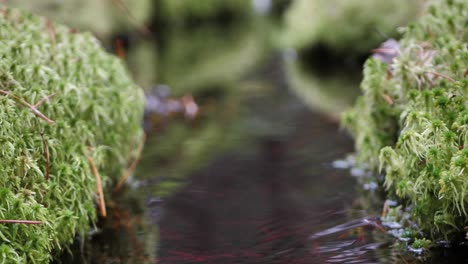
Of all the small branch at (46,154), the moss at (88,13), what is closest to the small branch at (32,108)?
the small branch at (46,154)

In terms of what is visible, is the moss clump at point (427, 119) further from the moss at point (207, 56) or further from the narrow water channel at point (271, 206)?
the moss at point (207, 56)

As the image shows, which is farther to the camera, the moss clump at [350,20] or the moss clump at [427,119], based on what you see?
the moss clump at [350,20]

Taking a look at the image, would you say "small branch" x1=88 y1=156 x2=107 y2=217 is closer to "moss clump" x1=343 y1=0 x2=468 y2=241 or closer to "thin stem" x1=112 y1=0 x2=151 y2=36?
"thin stem" x1=112 y1=0 x2=151 y2=36

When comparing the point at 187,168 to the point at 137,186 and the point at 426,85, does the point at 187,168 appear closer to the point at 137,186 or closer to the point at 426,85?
the point at 137,186

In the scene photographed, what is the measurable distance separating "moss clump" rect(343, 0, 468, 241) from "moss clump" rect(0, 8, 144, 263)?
2289 mm

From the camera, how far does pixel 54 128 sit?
15.1ft

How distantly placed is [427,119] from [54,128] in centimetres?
273

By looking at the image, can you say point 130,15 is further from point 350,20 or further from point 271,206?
point 350,20

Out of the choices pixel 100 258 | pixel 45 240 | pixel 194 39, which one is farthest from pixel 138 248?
pixel 194 39

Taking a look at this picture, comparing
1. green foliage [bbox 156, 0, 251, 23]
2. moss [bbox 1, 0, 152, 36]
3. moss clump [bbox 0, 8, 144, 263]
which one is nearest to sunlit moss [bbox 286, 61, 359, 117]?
moss clump [bbox 0, 8, 144, 263]

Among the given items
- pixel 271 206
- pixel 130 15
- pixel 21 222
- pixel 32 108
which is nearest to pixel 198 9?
pixel 130 15

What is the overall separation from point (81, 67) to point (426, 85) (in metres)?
2.96

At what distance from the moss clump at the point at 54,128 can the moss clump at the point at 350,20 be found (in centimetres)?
754

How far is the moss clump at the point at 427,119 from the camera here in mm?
3955
